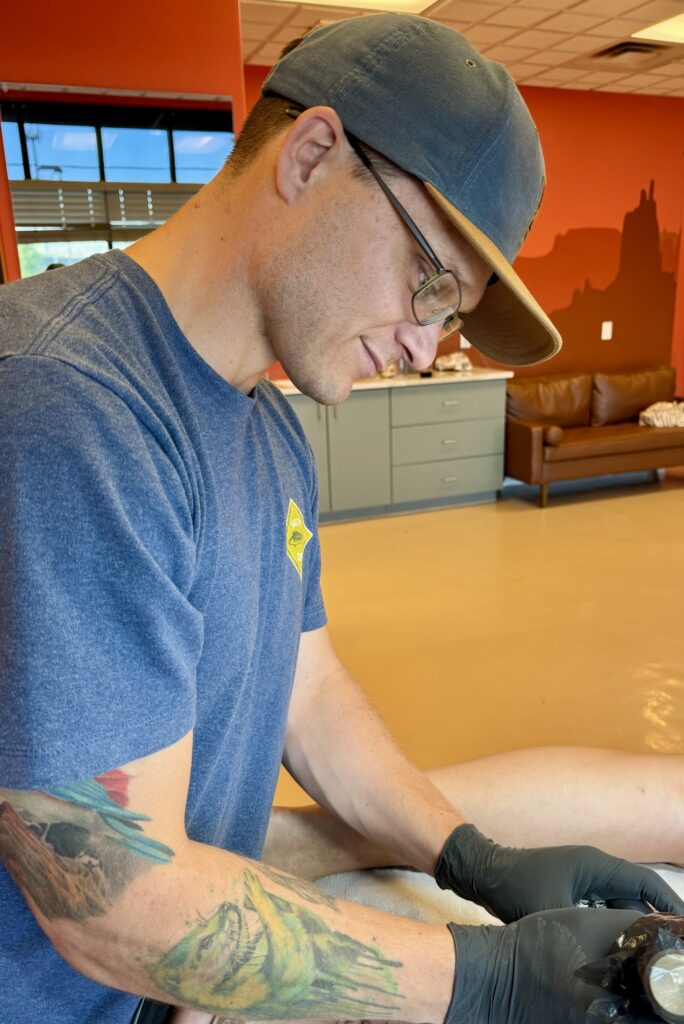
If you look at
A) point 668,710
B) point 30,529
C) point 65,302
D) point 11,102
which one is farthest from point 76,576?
point 11,102

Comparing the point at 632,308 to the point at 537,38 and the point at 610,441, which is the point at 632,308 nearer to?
the point at 610,441

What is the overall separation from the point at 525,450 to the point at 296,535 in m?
4.13

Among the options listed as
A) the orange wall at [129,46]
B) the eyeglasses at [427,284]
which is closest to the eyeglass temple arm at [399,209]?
the eyeglasses at [427,284]

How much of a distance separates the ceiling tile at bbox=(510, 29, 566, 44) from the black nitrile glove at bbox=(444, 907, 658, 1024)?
4636 millimetres

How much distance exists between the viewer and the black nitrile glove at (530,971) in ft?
2.46

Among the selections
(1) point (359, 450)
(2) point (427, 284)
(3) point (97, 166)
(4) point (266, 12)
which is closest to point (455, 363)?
(1) point (359, 450)

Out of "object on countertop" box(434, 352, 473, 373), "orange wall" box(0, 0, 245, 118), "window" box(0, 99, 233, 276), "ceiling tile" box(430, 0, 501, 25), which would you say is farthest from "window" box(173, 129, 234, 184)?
"object on countertop" box(434, 352, 473, 373)

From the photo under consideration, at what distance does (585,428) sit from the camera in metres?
5.43

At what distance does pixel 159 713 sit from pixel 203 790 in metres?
0.24

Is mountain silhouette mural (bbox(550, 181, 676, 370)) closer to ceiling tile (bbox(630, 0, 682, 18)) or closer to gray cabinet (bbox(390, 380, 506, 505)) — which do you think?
gray cabinet (bbox(390, 380, 506, 505))

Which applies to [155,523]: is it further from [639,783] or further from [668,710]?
[668,710]

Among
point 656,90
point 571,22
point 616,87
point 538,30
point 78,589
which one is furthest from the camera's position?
point 656,90

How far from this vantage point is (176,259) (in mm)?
783

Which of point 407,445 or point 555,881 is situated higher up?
point 555,881
